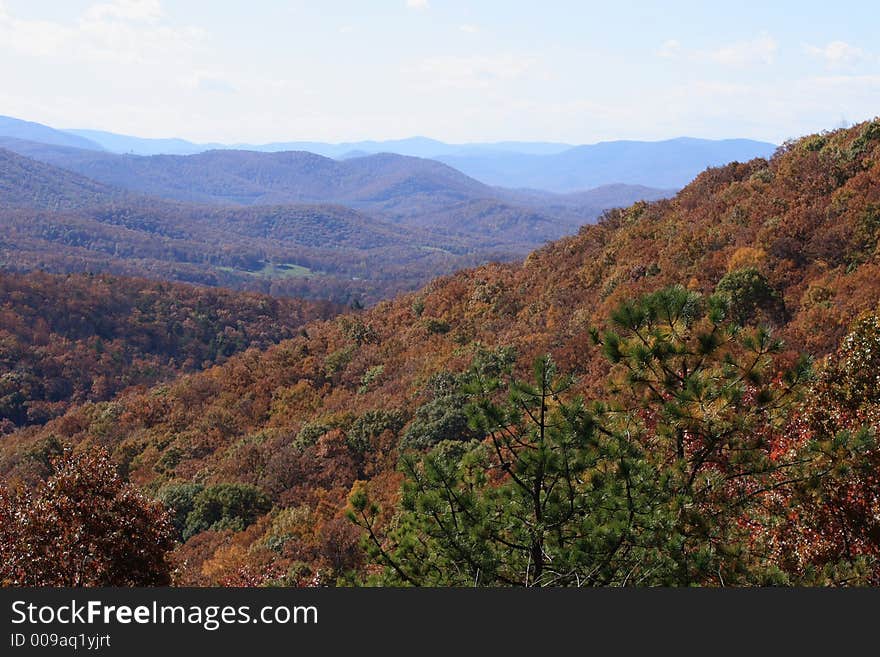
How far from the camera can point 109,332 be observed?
232ft

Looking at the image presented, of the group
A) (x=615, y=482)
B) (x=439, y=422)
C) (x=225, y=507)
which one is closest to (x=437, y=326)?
(x=439, y=422)

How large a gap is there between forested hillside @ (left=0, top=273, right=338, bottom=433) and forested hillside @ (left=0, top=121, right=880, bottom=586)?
20.5 m

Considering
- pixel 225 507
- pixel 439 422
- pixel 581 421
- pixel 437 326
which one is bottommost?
pixel 225 507

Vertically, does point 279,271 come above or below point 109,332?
below

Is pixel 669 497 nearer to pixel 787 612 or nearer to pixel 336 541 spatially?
pixel 787 612

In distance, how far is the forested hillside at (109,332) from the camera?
55438mm

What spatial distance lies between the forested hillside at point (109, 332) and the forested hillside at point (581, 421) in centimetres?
2047

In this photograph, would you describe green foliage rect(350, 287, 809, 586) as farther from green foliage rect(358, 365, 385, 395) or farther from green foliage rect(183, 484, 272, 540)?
green foliage rect(358, 365, 385, 395)

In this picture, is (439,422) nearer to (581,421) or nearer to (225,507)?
(225,507)

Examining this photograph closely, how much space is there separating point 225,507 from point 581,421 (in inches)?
628

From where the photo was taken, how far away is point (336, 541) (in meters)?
14.9

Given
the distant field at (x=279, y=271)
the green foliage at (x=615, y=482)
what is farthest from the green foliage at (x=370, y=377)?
the distant field at (x=279, y=271)

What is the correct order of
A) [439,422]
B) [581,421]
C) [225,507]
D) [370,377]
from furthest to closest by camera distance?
1. [370,377]
2. [439,422]
3. [225,507]
4. [581,421]

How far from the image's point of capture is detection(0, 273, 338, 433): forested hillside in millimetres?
55438
